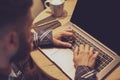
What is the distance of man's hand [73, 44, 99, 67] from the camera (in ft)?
3.75

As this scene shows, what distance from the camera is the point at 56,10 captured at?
4.59 ft

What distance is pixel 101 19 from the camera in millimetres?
1215

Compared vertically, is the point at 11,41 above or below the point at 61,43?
above

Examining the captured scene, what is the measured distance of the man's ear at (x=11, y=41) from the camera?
89 cm

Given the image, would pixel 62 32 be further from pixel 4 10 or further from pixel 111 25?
pixel 4 10

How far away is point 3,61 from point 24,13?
0.18 meters

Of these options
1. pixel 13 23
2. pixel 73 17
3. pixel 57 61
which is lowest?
pixel 57 61

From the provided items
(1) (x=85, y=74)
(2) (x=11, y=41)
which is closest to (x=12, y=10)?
(2) (x=11, y=41)

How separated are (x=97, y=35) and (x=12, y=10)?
505mm

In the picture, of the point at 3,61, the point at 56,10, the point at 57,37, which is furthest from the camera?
the point at 56,10

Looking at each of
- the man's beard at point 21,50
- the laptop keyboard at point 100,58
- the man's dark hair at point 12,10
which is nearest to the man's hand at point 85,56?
the laptop keyboard at point 100,58

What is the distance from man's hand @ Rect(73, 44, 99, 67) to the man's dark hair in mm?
360

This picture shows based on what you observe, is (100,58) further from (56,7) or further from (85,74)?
(56,7)

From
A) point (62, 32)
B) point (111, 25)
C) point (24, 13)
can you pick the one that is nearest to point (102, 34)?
point (111, 25)
